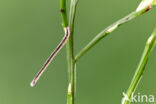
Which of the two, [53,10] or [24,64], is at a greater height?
[53,10]

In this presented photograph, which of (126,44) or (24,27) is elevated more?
(24,27)

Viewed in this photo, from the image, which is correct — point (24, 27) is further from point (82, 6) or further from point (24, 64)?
point (82, 6)

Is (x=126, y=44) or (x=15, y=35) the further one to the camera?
(x=15, y=35)

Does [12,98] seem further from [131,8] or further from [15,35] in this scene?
[131,8]

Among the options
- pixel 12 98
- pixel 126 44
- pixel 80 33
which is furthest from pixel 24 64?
pixel 126 44

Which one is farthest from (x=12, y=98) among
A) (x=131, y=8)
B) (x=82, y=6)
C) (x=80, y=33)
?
(x=131, y=8)

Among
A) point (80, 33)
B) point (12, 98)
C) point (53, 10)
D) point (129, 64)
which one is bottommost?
point (12, 98)
